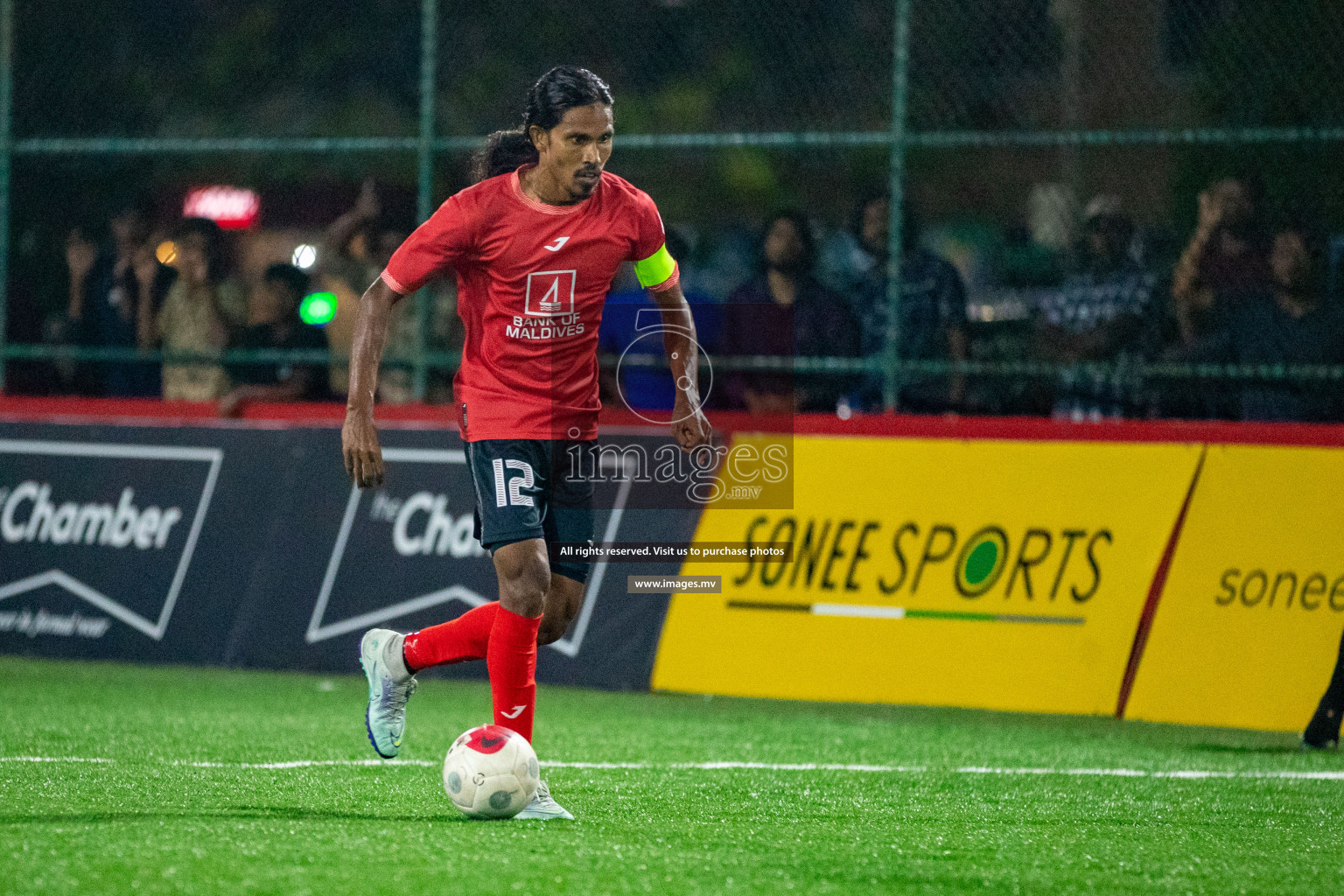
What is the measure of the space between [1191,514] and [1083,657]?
83cm

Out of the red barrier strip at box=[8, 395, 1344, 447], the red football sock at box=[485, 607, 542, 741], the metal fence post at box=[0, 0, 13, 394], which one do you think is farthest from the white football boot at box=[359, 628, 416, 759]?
the metal fence post at box=[0, 0, 13, 394]

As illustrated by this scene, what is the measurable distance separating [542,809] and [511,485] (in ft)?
3.28

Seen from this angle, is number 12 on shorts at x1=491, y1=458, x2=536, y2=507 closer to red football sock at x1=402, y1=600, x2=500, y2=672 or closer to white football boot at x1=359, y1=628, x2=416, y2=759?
red football sock at x1=402, y1=600, x2=500, y2=672

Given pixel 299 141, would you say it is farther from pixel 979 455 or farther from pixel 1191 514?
pixel 1191 514

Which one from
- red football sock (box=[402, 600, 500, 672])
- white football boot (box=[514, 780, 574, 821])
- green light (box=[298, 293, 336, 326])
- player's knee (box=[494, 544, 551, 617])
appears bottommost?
white football boot (box=[514, 780, 574, 821])

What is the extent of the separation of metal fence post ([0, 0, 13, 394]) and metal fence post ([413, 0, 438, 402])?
2.79 meters

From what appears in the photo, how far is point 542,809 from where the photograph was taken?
5777mm

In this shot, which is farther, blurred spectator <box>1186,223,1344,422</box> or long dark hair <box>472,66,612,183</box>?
blurred spectator <box>1186,223,1344,422</box>

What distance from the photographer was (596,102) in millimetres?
6055

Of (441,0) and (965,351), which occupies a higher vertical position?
(441,0)

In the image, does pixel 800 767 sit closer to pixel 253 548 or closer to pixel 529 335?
pixel 529 335

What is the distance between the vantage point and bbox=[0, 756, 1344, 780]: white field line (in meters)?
6.93

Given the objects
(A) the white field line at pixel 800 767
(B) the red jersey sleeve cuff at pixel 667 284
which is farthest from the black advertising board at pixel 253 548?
(B) the red jersey sleeve cuff at pixel 667 284

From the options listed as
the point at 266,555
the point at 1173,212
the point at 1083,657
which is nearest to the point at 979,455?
the point at 1083,657
